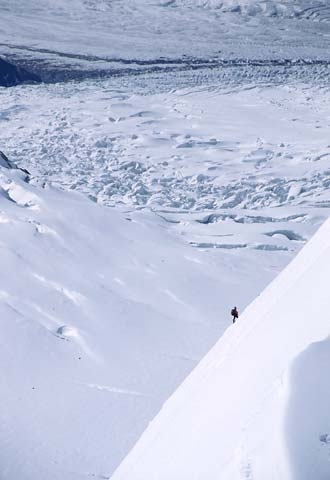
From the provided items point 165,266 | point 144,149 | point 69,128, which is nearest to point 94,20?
point 69,128

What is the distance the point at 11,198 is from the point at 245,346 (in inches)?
279

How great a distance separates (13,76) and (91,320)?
655 inches

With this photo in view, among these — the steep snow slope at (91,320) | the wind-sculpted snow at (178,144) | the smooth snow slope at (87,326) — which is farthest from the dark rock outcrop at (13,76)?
the smooth snow slope at (87,326)

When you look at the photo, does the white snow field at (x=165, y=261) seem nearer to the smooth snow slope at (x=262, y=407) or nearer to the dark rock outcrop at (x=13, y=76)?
the smooth snow slope at (x=262, y=407)

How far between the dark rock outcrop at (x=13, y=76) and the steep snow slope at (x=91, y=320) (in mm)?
12205

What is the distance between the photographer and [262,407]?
2.16m

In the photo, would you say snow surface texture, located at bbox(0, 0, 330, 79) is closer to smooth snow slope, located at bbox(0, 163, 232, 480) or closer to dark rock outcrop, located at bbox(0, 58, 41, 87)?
dark rock outcrop, located at bbox(0, 58, 41, 87)

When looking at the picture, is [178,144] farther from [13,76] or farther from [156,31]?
[156,31]

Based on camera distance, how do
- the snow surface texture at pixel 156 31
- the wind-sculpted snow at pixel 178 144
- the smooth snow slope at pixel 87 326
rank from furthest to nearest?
the snow surface texture at pixel 156 31
the wind-sculpted snow at pixel 178 144
the smooth snow slope at pixel 87 326

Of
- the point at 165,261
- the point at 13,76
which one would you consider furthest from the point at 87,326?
the point at 13,76

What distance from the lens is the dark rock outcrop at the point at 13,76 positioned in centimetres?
2098

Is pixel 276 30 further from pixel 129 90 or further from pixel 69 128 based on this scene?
pixel 69 128

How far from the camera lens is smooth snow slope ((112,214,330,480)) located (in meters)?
1.94

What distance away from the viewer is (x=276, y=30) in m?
25.9
